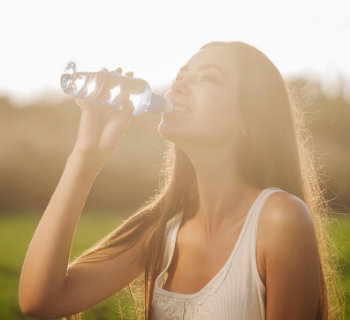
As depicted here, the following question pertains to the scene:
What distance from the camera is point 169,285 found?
3.96 ft

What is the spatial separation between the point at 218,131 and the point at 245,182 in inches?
6.5

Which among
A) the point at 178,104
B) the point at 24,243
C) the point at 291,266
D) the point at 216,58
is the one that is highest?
the point at 216,58

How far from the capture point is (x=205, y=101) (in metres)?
1.15

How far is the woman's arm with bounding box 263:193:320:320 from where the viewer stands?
39.8 inches

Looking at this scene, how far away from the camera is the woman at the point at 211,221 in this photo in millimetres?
1045

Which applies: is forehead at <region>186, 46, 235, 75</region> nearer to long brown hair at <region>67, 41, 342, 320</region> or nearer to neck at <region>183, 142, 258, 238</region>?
long brown hair at <region>67, 41, 342, 320</region>

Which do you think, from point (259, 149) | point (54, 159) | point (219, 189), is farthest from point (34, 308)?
point (54, 159)

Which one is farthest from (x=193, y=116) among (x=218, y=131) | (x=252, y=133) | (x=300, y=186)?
(x=300, y=186)

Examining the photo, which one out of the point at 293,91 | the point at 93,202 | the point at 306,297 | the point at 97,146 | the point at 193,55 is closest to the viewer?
the point at 306,297

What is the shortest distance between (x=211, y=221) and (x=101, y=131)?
37cm

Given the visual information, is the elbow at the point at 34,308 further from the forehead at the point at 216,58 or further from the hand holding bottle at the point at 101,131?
the forehead at the point at 216,58

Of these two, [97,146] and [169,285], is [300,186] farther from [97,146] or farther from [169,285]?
[97,146]

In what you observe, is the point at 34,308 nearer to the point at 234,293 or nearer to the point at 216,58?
the point at 234,293

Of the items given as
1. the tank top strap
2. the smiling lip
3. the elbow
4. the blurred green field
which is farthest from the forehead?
the blurred green field
